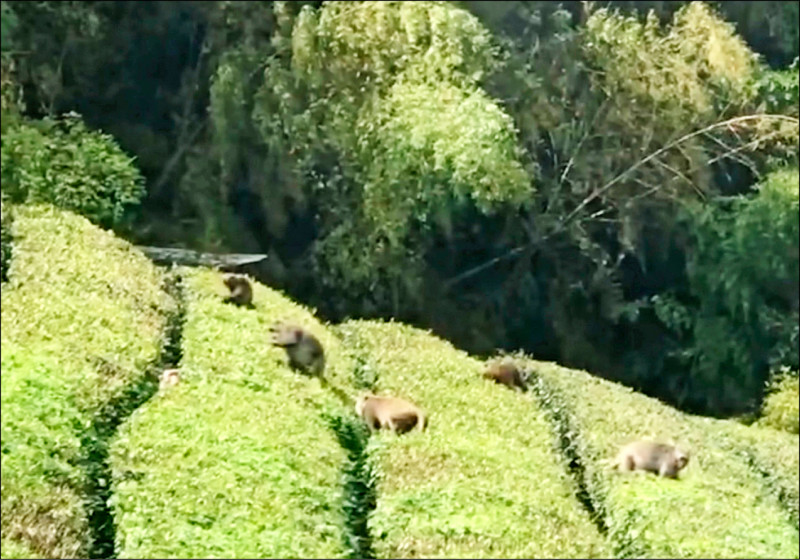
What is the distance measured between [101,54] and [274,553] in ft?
4.19

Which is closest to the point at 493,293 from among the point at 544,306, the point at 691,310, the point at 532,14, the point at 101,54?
the point at 544,306

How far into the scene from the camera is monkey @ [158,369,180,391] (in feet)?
9.27

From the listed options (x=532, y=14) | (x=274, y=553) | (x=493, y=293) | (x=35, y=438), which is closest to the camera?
(x=274, y=553)

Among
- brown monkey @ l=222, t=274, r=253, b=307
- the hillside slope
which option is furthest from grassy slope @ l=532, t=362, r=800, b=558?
brown monkey @ l=222, t=274, r=253, b=307

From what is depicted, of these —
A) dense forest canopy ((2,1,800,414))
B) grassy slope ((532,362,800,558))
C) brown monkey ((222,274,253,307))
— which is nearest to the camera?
grassy slope ((532,362,800,558))

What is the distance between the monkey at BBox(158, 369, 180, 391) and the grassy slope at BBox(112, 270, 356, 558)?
0.05 feet

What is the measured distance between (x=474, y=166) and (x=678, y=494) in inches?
36.8

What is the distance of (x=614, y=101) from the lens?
10.6ft

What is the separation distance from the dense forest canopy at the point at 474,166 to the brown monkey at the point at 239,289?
10 cm

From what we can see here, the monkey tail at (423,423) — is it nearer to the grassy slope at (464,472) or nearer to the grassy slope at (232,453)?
the grassy slope at (464,472)

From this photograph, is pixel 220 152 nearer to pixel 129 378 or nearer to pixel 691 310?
pixel 129 378

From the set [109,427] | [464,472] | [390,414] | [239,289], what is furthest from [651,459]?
[109,427]

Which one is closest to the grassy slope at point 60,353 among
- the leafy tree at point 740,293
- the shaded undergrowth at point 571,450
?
the shaded undergrowth at point 571,450

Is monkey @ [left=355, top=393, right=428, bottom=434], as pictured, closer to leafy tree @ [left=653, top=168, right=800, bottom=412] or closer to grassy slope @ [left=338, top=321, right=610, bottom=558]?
grassy slope @ [left=338, top=321, right=610, bottom=558]
